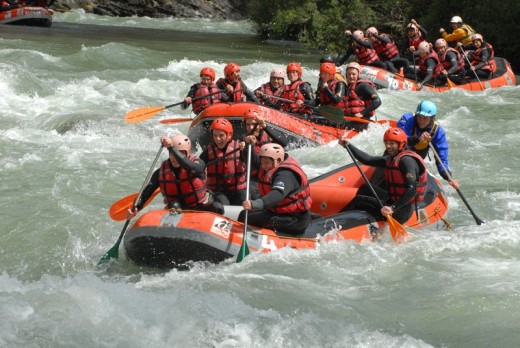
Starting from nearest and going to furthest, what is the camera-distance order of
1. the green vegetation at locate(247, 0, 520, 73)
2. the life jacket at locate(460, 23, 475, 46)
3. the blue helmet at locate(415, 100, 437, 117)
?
the blue helmet at locate(415, 100, 437, 117)
the life jacket at locate(460, 23, 475, 46)
the green vegetation at locate(247, 0, 520, 73)

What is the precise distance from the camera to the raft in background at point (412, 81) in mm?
15617

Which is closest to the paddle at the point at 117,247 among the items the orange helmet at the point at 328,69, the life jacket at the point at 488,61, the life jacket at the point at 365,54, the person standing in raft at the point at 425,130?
the person standing in raft at the point at 425,130

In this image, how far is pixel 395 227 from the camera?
24.1 feet

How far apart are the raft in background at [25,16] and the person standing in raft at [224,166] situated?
2177 centimetres

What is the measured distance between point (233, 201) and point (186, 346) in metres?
2.43

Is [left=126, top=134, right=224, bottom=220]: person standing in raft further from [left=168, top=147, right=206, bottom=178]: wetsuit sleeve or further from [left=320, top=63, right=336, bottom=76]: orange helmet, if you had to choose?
[left=320, top=63, right=336, bottom=76]: orange helmet

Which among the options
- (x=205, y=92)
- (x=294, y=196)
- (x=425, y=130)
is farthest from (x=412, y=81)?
(x=294, y=196)

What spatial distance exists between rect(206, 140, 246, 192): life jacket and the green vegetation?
15191mm

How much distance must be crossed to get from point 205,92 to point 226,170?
3.89m

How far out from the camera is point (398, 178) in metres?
7.59

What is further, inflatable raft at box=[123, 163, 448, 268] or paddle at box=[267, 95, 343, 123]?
paddle at box=[267, 95, 343, 123]

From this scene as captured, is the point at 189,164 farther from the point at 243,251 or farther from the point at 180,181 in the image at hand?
the point at 243,251

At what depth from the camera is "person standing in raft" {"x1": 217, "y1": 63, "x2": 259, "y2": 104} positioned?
11.2m

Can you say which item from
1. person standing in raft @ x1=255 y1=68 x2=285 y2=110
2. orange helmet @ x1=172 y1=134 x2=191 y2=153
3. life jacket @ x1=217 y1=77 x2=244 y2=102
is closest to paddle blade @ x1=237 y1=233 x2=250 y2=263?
orange helmet @ x1=172 y1=134 x2=191 y2=153
